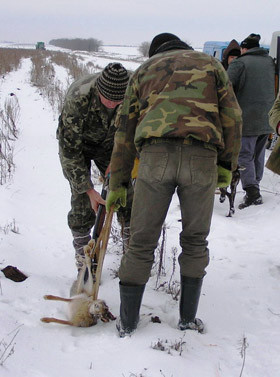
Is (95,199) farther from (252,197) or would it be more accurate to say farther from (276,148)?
(252,197)

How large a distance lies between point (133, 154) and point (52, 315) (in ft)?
3.59

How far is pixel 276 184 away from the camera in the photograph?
16.3 ft

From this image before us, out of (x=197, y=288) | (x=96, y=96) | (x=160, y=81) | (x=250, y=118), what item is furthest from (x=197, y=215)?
(x=250, y=118)

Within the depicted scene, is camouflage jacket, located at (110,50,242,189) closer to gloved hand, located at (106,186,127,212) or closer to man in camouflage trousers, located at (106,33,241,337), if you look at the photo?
man in camouflage trousers, located at (106,33,241,337)

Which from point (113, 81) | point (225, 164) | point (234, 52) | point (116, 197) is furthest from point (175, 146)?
point (234, 52)

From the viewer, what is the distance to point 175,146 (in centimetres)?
165

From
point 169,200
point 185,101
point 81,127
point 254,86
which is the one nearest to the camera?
point 185,101

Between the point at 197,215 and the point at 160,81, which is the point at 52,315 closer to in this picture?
the point at 197,215

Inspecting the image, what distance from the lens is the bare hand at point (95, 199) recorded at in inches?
92.7

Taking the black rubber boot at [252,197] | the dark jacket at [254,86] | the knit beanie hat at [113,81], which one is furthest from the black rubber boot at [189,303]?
the dark jacket at [254,86]

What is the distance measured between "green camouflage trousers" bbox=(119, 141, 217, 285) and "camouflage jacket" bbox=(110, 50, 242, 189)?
8 centimetres

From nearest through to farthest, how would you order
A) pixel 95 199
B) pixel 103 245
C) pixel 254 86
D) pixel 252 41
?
1. pixel 103 245
2. pixel 95 199
3. pixel 254 86
4. pixel 252 41

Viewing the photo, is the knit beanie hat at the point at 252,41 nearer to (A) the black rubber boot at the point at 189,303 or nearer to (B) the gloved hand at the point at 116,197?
(B) the gloved hand at the point at 116,197

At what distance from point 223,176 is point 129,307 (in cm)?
85
